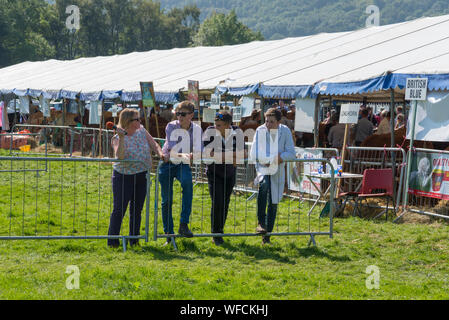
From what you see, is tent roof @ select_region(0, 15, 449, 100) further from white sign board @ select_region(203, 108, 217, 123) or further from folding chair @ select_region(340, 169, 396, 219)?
folding chair @ select_region(340, 169, 396, 219)

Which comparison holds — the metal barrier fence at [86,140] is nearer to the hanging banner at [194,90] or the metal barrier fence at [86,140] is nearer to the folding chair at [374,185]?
the hanging banner at [194,90]

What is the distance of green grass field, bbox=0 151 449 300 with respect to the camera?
624cm

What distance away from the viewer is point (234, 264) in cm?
761

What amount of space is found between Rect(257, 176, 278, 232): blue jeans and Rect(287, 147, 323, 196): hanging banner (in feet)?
11.0

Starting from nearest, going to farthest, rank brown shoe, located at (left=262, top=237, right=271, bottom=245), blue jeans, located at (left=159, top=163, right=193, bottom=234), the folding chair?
1. blue jeans, located at (left=159, top=163, right=193, bottom=234)
2. brown shoe, located at (left=262, top=237, right=271, bottom=245)
3. the folding chair

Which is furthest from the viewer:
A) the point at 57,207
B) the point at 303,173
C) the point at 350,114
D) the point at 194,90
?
the point at 194,90

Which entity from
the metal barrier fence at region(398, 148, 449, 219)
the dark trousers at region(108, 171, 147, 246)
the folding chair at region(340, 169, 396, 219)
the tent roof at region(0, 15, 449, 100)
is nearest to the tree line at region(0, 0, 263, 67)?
the tent roof at region(0, 15, 449, 100)

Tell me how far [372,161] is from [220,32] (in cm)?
7863

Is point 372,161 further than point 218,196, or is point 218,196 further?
point 372,161

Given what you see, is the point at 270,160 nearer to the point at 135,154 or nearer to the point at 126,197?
the point at 135,154

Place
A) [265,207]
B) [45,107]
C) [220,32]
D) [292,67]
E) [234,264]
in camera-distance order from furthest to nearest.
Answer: [220,32] < [45,107] < [292,67] < [265,207] < [234,264]

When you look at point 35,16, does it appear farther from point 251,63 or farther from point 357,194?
point 357,194

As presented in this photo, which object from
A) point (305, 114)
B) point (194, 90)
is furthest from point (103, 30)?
point (305, 114)
